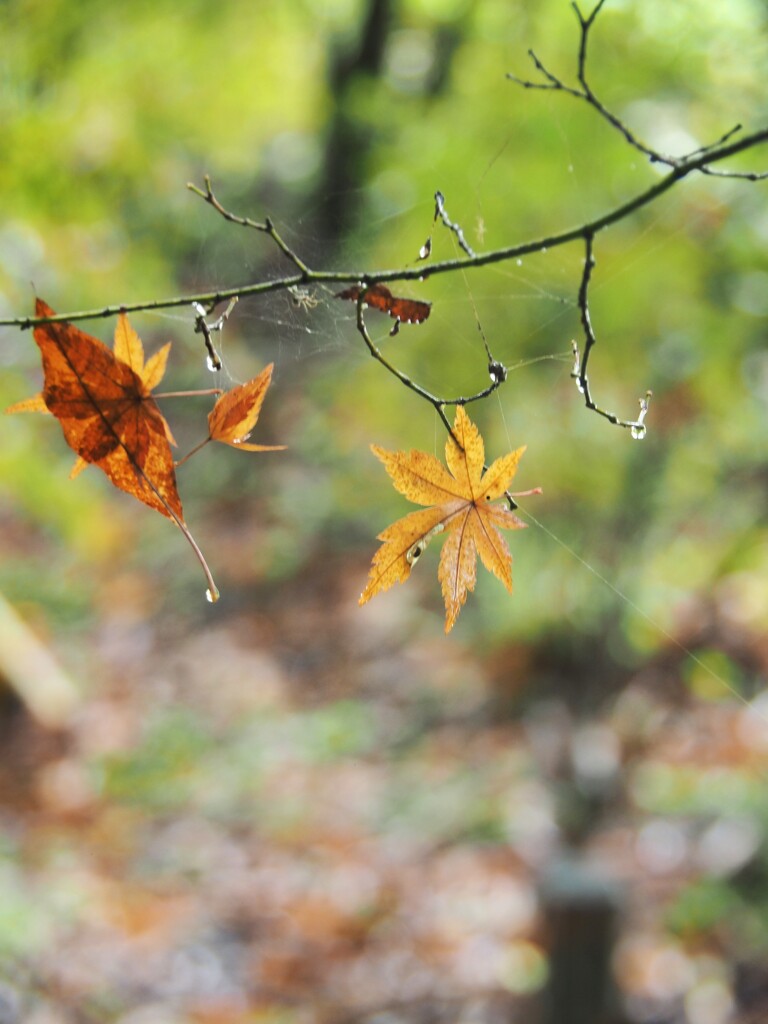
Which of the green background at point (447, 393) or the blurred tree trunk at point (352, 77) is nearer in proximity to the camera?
the green background at point (447, 393)

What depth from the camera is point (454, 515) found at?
1.80 ft

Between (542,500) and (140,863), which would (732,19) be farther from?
(140,863)

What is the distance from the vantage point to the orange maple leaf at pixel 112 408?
513mm

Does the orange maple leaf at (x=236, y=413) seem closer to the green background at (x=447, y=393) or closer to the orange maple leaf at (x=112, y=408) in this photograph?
the orange maple leaf at (x=112, y=408)

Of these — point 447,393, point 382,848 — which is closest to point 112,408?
point 447,393

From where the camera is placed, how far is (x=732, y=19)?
5.05 feet

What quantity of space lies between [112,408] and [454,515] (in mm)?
240

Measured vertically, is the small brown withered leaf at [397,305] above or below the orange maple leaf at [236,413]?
above

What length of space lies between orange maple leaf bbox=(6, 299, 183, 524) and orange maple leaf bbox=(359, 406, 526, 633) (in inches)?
5.6

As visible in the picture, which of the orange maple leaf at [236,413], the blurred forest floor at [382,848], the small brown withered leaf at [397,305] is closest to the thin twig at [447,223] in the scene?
the small brown withered leaf at [397,305]

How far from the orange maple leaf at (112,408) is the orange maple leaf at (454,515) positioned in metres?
0.14

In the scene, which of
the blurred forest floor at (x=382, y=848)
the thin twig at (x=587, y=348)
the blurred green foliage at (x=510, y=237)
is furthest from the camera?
the blurred forest floor at (x=382, y=848)

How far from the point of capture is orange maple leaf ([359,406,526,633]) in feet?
1.68

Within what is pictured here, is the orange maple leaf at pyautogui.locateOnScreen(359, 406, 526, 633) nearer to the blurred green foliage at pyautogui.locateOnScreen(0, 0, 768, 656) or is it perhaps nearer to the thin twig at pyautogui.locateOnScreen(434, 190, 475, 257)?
the thin twig at pyautogui.locateOnScreen(434, 190, 475, 257)
